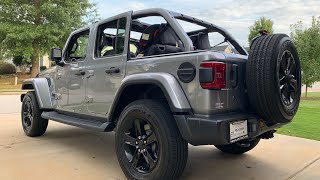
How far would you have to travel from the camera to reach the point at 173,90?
3359 millimetres

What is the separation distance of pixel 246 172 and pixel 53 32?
80.2 ft

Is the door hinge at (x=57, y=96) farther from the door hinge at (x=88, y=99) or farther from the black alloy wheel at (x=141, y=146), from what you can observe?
the black alloy wheel at (x=141, y=146)

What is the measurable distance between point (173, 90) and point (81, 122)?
1.90 meters

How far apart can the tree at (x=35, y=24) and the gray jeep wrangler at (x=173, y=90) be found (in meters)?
22.8

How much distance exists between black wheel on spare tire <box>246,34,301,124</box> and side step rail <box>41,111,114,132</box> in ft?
5.70

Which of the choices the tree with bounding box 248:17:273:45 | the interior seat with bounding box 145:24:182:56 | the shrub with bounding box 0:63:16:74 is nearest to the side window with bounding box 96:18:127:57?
the interior seat with bounding box 145:24:182:56

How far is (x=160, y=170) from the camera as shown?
3.40 metres

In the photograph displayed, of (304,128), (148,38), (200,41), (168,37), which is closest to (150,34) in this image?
(148,38)

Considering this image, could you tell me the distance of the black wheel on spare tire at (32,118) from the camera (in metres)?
6.18

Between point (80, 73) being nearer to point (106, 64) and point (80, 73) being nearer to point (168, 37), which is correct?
point (106, 64)

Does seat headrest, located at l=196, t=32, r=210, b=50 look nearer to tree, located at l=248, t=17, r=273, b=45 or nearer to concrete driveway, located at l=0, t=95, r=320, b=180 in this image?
concrete driveway, located at l=0, t=95, r=320, b=180

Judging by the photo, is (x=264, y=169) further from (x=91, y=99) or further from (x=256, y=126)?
(x=91, y=99)

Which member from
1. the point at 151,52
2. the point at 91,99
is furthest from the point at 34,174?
the point at 151,52

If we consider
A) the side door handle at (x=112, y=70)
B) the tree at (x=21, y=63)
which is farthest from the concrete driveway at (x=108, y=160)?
the tree at (x=21, y=63)
